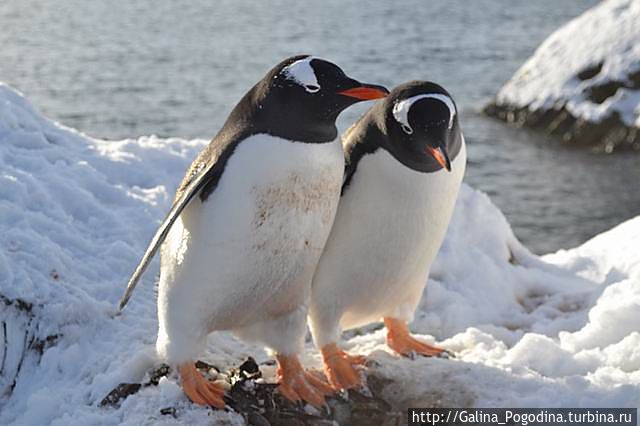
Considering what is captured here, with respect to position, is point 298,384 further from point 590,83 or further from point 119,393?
point 590,83

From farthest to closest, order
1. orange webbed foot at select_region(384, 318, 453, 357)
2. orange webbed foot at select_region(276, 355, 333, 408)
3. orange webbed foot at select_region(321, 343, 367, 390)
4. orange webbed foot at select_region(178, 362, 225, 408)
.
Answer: orange webbed foot at select_region(384, 318, 453, 357) < orange webbed foot at select_region(321, 343, 367, 390) < orange webbed foot at select_region(276, 355, 333, 408) < orange webbed foot at select_region(178, 362, 225, 408)

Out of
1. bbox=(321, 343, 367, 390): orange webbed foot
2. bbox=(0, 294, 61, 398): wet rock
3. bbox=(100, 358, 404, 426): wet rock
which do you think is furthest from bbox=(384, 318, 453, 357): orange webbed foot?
bbox=(0, 294, 61, 398): wet rock

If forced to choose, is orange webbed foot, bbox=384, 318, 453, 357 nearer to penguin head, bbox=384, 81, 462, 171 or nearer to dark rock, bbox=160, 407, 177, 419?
penguin head, bbox=384, 81, 462, 171

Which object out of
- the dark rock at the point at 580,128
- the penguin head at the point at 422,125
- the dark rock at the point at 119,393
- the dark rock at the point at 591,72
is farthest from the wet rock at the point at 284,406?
the dark rock at the point at 591,72

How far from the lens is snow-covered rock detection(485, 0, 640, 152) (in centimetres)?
1343

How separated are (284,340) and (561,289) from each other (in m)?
2.36

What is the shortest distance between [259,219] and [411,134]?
0.72 metres

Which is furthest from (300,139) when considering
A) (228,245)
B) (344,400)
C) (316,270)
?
(344,400)

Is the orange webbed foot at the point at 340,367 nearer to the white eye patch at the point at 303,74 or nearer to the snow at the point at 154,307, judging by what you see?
the snow at the point at 154,307

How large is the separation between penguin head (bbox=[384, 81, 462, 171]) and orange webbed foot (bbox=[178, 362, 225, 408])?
1.20 meters

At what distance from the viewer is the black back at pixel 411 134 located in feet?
12.8

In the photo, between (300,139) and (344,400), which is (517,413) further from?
(300,139)

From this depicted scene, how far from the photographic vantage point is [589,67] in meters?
13.9

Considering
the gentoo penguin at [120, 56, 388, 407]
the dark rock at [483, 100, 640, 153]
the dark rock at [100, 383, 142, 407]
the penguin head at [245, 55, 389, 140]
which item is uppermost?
the penguin head at [245, 55, 389, 140]
